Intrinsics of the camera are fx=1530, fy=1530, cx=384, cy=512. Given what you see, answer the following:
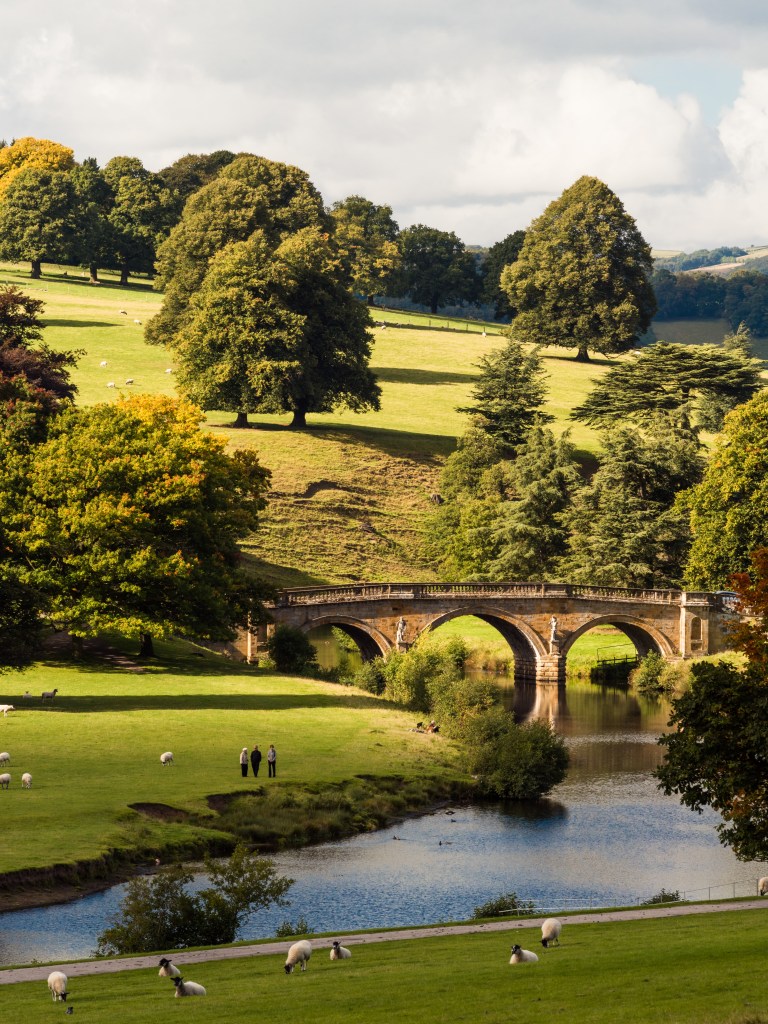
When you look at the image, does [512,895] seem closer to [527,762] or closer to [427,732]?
[527,762]

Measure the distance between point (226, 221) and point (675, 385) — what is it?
1782 inches

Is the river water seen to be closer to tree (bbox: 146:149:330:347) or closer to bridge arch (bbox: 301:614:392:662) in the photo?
bridge arch (bbox: 301:614:392:662)

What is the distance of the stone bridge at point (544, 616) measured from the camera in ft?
324

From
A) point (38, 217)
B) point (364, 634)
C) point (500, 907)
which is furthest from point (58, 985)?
point (38, 217)

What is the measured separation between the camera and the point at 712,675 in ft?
144

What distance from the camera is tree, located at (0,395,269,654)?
254 ft

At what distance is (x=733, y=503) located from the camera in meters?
104

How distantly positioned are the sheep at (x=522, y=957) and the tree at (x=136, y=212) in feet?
535

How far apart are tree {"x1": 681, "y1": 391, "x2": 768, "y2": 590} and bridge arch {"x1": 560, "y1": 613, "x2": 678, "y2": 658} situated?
4.74m

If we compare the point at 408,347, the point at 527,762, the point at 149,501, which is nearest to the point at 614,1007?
the point at 527,762

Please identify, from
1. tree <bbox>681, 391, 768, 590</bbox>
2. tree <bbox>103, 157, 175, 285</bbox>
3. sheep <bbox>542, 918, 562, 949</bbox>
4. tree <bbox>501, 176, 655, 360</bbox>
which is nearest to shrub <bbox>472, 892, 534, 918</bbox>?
sheep <bbox>542, 918, 562, 949</bbox>

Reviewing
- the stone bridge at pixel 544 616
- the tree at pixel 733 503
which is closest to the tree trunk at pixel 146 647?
the stone bridge at pixel 544 616

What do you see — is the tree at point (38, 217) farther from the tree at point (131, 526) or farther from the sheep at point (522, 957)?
the sheep at point (522, 957)

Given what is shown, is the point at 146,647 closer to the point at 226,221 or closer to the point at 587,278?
the point at 226,221
